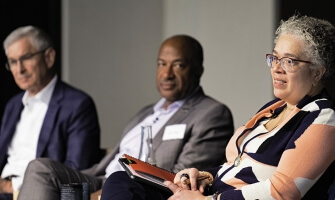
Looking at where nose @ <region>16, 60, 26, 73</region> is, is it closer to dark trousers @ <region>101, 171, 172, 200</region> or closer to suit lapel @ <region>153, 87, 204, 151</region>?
suit lapel @ <region>153, 87, 204, 151</region>

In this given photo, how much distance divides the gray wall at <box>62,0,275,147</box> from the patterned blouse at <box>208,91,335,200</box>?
2.99 metres

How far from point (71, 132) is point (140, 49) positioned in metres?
2.09

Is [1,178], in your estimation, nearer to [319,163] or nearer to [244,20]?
[244,20]

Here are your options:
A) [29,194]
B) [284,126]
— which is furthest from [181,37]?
[284,126]

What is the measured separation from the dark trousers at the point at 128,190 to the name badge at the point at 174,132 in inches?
44.5

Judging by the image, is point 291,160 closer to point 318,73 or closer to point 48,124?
point 318,73

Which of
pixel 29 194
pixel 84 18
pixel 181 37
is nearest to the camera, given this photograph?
pixel 29 194

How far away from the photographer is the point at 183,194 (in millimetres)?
3523

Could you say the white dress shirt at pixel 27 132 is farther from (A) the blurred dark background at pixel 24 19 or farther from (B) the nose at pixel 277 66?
(B) the nose at pixel 277 66

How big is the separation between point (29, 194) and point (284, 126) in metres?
1.58

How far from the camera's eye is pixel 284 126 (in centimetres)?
347

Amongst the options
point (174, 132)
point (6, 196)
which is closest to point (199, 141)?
point (174, 132)

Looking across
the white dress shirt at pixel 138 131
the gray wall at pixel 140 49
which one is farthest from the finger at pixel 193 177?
the gray wall at pixel 140 49

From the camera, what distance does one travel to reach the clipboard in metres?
3.56
